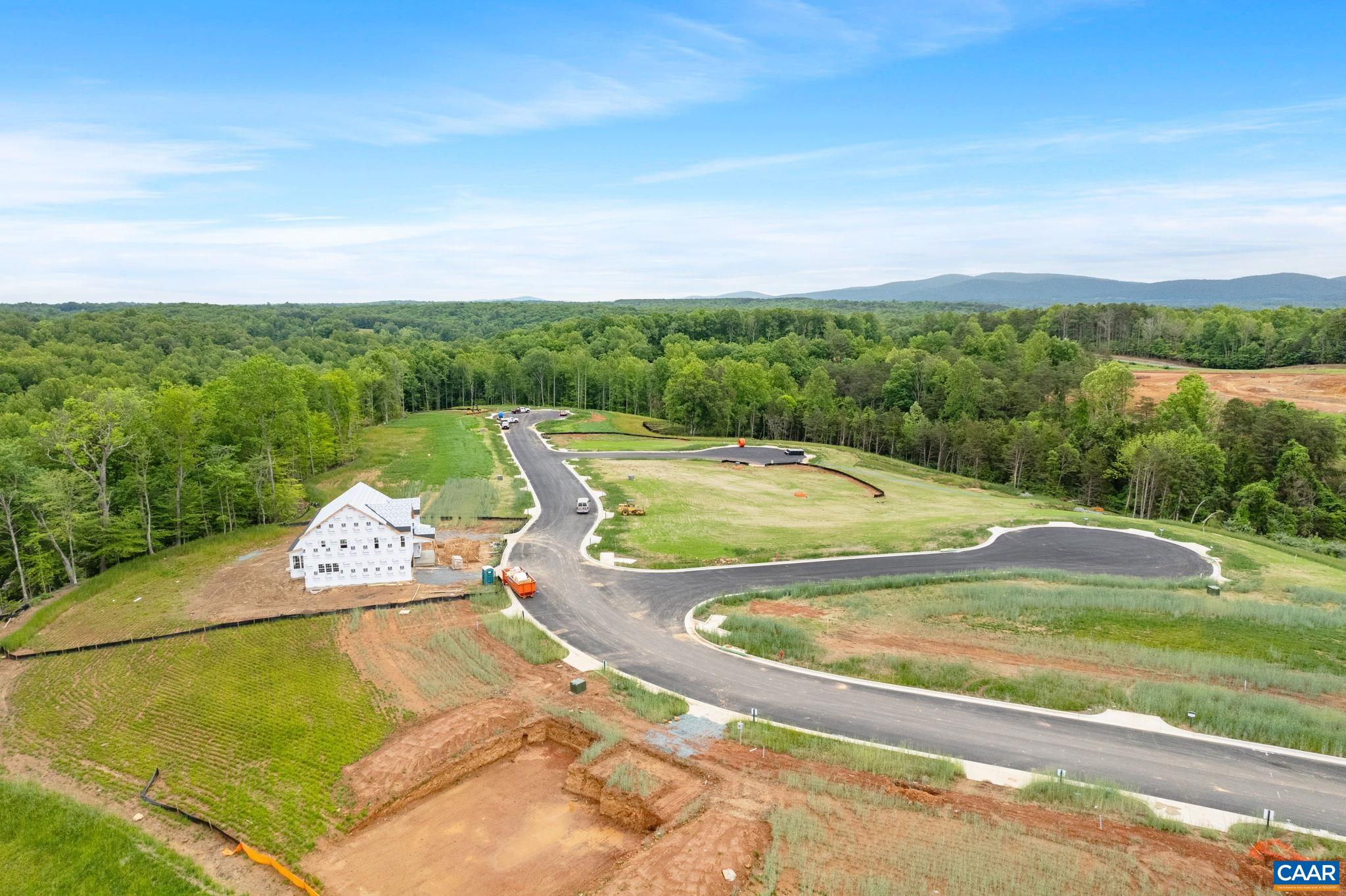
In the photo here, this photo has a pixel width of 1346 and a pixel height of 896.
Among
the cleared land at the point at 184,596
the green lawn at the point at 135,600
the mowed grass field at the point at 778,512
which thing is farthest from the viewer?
the mowed grass field at the point at 778,512

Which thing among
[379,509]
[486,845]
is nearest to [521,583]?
[379,509]

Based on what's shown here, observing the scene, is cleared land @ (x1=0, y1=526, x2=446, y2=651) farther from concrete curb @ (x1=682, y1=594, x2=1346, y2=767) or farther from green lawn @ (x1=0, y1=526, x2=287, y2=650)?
concrete curb @ (x1=682, y1=594, x2=1346, y2=767)

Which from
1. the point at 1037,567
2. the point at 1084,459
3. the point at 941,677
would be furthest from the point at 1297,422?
the point at 941,677

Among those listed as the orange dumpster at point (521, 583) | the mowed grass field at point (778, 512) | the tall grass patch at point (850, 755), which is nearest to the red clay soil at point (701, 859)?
the tall grass patch at point (850, 755)

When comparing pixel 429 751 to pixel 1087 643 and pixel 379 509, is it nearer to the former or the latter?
pixel 379 509

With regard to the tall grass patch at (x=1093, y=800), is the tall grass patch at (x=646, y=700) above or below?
below

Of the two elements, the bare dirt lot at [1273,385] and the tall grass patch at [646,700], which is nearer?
the tall grass patch at [646,700]

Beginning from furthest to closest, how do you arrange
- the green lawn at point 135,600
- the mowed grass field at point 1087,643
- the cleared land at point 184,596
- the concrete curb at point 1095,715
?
the cleared land at point 184,596 → the green lawn at point 135,600 → the mowed grass field at point 1087,643 → the concrete curb at point 1095,715

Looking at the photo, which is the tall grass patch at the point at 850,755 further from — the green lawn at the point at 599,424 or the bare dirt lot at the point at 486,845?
the green lawn at the point at 599,424

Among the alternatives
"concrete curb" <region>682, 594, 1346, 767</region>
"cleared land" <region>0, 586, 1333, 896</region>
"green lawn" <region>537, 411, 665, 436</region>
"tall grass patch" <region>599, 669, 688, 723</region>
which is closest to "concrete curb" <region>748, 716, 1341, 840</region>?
"cleared land" <region>0, 586, 1333, 896</region>
